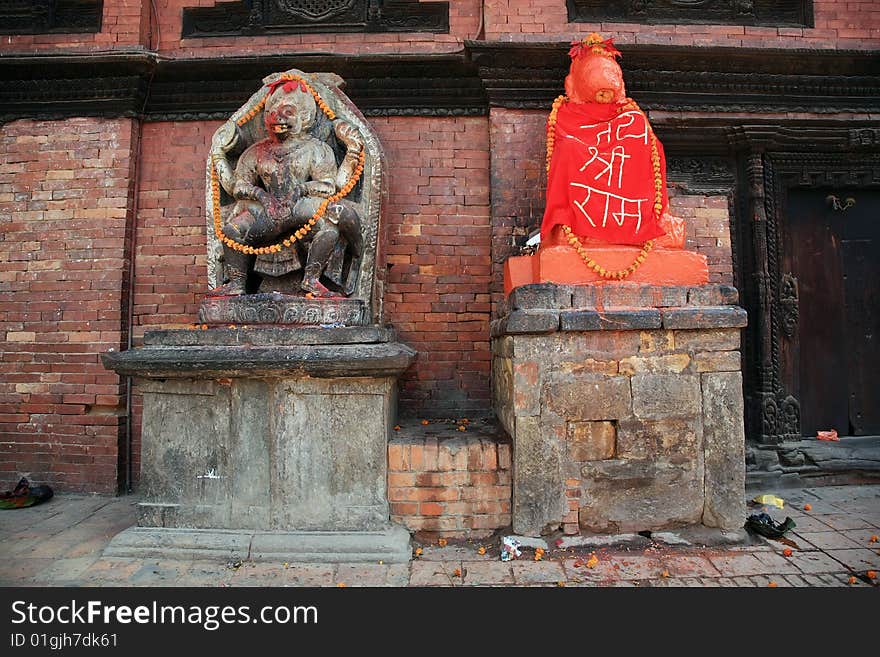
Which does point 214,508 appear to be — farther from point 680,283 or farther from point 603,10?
point 603,10

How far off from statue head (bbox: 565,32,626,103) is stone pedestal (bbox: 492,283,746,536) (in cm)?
158

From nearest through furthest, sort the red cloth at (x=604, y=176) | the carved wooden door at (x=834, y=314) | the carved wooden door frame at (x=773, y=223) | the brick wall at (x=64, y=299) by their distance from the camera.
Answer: the red cloth at (x=604, y=176)
the brick wall at (x=64, y=299)
the carved wooden door frame at (x=773, y=223)
the carved wooden door at (x=834, y=314)

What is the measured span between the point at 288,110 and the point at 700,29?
13.2 ft

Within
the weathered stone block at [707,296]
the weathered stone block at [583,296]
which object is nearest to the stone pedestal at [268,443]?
the weathered stone block at [583,296]

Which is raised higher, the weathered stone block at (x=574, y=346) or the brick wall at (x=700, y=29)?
the brick wall at (x=700, y=29)

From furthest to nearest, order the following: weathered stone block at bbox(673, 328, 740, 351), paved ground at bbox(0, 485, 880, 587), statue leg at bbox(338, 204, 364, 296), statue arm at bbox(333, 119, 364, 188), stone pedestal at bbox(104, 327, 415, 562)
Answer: statue arm at bbox(333, 119, 364, 188) < statue leg at bbox(338, 204, 364, 296) < weathered stone block at bbox(673, 328, 740, 351) < stone pedestal at bbox(104, 327, 415, 562) < paved ground at bbox(0, 485, 880, 587)

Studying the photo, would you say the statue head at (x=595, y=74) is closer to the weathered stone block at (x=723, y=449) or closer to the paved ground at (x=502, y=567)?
the weathered stone block at (x=723, y=449)

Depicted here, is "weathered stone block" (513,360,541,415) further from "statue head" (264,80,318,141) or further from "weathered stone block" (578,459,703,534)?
"statue head" (264,80,318,141)

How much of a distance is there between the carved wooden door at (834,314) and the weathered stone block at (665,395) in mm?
2226

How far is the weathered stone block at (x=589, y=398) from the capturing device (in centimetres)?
333

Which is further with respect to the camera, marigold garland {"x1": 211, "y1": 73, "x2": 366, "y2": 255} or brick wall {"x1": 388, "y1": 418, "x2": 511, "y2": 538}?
marigold garland {"x1": 211, "y1": 73, "x2": 366, "y2": 255}

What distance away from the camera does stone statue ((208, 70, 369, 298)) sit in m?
3.73

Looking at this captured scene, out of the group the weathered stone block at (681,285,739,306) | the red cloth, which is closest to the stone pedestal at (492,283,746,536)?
the weathered stone block at (681,285,739,306)

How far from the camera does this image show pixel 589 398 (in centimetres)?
334
